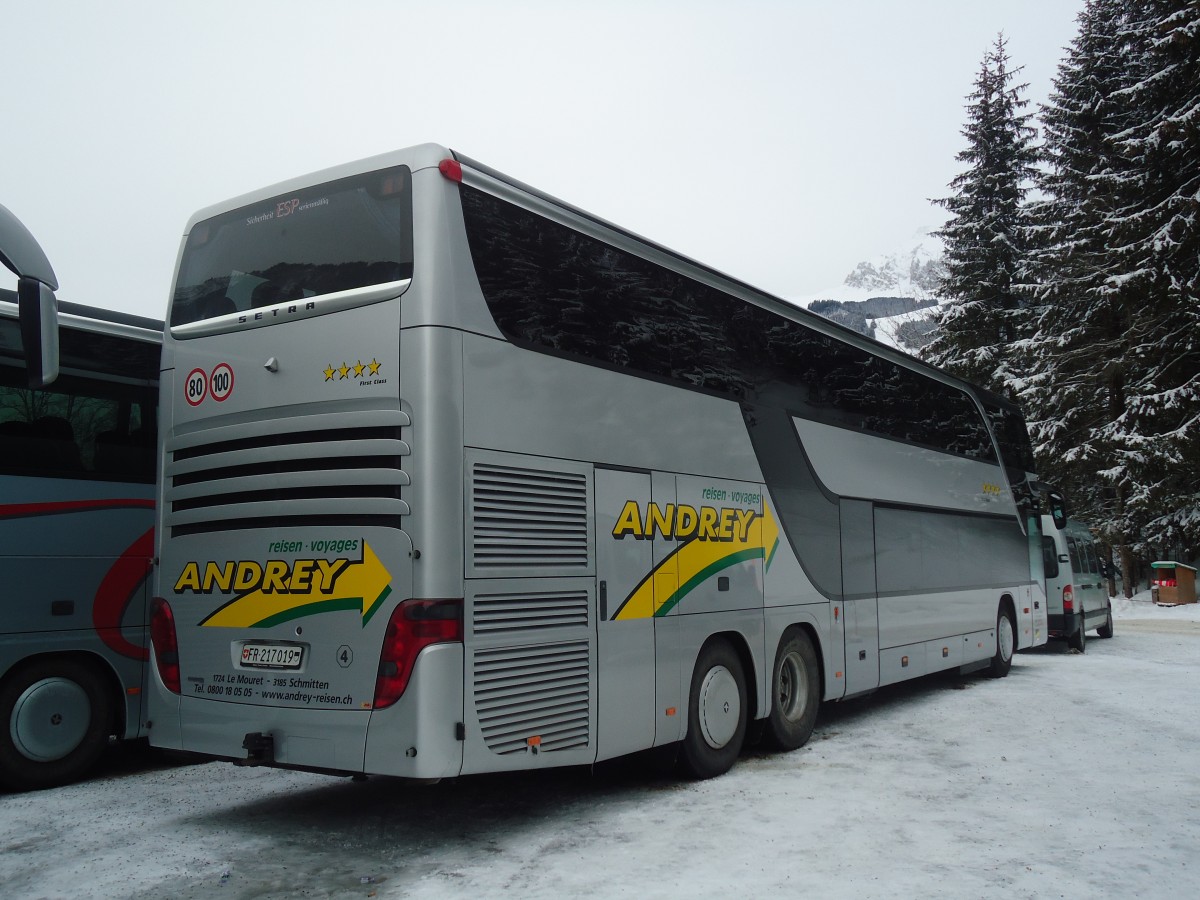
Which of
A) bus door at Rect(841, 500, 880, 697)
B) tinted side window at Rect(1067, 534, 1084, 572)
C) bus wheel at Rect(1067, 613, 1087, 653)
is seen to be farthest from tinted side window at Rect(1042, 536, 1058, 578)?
bus door at Rect(841, 500, 880, 697)

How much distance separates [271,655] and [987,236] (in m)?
34.2

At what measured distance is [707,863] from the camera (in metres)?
5.77

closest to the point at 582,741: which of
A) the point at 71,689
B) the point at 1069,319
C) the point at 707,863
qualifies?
the point at 707,863

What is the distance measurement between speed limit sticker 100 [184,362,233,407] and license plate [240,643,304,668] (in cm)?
161

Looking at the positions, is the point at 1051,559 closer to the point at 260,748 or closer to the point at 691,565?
the point at 691,565

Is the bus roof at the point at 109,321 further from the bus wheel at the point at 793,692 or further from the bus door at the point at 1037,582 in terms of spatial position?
the bus door at the point at 1037,582

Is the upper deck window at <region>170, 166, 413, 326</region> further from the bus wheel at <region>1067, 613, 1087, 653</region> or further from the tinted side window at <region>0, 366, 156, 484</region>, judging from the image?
the bus wheel at <region>1067, 613, 1087, 653</region>

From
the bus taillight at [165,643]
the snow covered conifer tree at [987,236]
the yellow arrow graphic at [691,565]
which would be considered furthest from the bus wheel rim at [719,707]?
the snow covered conifer tree at [987,236]

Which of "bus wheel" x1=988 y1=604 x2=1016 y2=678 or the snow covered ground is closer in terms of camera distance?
the snow covered ground

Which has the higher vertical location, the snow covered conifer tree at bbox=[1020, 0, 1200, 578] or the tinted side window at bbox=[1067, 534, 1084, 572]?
the snow covered conifer tree at bbox=[1020, 0, 1200, 578]

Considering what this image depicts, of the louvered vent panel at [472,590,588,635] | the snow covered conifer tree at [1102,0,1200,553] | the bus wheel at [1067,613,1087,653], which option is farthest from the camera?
the snow covered conifer tree at [1102,0,1200,553]

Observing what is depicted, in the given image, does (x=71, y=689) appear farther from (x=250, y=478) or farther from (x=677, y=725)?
(x=677, y=725)

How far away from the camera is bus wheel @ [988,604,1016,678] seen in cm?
1477

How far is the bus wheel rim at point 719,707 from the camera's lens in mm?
7973
